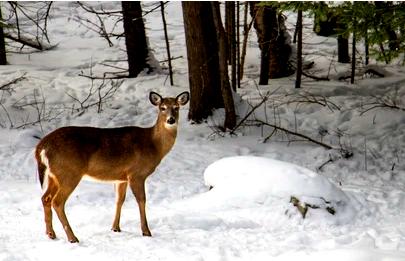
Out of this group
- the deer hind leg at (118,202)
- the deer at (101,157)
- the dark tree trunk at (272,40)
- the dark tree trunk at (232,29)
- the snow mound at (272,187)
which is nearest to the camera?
the deer at (101,157)

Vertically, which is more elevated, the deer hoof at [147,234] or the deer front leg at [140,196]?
the deer front leg at [140,196]

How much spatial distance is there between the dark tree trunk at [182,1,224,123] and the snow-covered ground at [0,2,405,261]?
0.34m

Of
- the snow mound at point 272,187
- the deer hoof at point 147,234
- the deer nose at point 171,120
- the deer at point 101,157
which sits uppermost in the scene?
the deer nose at point 171,120

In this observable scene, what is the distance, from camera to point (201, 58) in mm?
12422

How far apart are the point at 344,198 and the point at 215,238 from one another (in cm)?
237

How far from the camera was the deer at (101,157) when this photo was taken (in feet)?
21.0

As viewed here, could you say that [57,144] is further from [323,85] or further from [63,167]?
[323,85]

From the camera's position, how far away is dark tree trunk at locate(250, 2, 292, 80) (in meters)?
15.0

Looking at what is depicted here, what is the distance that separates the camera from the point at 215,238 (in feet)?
22.1

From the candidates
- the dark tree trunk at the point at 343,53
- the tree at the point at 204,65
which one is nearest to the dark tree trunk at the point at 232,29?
the tree at the point at 204,65

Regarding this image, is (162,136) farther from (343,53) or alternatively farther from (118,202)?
(343,53)

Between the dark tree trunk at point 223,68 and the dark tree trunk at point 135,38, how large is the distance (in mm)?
3665

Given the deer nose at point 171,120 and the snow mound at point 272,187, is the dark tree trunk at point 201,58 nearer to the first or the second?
the snow mound at point 272,187

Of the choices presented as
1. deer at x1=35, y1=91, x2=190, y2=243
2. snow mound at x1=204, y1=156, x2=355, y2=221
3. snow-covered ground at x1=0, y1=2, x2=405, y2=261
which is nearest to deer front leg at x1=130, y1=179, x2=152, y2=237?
deer at x1=35, y1=91, x2=190, y2=243
